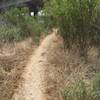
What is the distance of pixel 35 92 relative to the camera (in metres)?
8.89

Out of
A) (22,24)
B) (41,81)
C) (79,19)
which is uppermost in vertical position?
(79,19)

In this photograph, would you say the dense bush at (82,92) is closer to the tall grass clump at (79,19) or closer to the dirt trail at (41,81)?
the dirt trail at (41,81)

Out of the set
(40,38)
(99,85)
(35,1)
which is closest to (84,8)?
(99,85)

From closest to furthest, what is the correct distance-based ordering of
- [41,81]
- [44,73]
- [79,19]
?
1. [41,81]
2. [44,73]
3. [79,19]

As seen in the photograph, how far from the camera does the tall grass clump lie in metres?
12.4

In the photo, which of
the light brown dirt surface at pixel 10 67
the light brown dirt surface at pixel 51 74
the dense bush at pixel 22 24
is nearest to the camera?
the light brown dirt surface at pixel 51 74

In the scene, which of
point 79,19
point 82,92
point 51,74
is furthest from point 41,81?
point 79,19

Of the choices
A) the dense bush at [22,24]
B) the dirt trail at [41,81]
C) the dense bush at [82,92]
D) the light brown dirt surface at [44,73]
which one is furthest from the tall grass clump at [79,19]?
the dense bush at [82,92]

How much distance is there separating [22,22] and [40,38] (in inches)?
53.6

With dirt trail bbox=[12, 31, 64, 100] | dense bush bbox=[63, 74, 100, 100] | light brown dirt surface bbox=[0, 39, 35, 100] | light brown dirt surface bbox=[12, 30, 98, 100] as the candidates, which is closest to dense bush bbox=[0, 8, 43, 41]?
light brown dirt surface bbox=[0, 39, 35, 100]

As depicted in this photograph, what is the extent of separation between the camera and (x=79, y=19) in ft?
41.0

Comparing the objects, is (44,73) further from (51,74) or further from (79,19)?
(79,19)

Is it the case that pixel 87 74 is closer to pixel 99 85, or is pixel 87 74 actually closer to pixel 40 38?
pixel 99 85

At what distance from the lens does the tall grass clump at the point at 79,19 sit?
1239 centimetres
